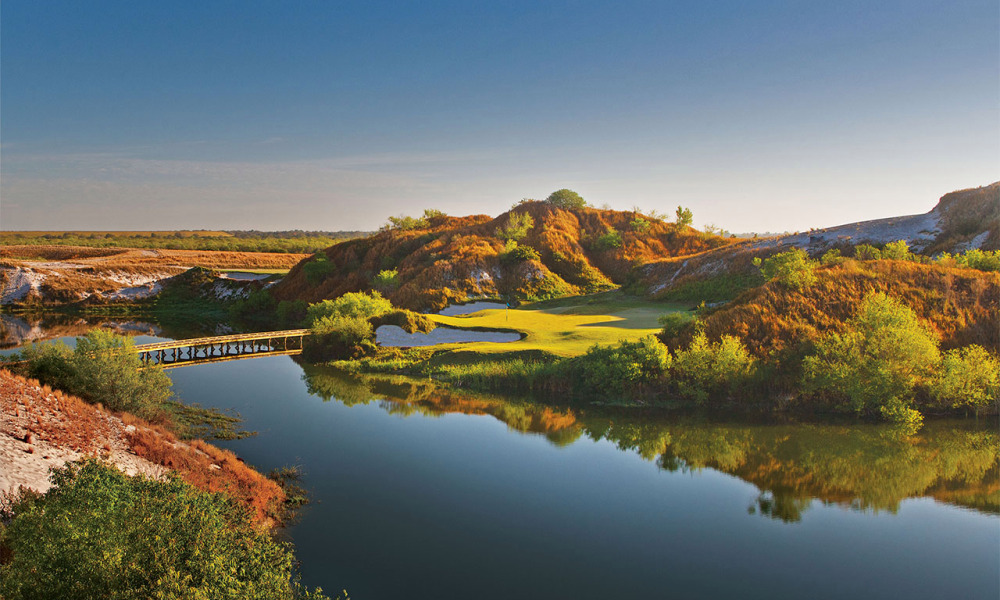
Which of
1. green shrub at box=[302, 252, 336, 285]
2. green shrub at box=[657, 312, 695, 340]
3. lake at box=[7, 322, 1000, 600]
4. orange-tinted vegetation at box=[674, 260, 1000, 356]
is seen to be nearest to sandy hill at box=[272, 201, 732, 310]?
green shrub at box=[302, 252, 336, 285]

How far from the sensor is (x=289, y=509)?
15.0 metres

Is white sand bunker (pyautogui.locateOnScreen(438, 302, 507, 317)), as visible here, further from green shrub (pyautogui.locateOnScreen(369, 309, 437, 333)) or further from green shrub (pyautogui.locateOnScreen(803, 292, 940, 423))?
green shrub (pyautogui.locateOnScreen(803, 292, 940, 423))

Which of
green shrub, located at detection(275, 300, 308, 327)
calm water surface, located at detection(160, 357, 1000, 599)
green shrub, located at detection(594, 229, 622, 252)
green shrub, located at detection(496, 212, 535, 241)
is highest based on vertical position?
green shrub, located at detection(496, 212, 535, 241)

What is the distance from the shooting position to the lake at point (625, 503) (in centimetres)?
1219

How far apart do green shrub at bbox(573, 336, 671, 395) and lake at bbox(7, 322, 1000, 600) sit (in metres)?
1.71

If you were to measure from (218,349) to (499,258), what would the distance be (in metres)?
27.8

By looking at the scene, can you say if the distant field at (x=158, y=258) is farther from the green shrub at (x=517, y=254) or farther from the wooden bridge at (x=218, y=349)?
the wooden bridge at (x=218, y=349)

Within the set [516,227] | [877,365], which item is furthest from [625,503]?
[516,227]

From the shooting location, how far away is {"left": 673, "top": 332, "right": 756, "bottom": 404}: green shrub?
80.9 feet

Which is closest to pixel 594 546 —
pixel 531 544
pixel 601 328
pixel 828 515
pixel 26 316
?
pixel 531 544

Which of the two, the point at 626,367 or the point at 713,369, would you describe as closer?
the point at 713,369

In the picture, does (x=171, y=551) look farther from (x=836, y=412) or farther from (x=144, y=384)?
(x=836, y=412)

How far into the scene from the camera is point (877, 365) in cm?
2300

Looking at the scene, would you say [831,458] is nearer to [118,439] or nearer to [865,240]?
[118,439]
